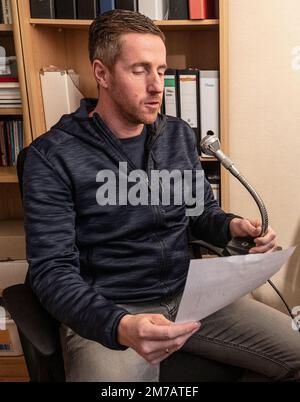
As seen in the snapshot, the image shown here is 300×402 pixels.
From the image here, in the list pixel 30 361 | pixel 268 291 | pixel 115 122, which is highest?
pixel 115 122

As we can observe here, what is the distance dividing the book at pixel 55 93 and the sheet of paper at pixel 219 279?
0.99m

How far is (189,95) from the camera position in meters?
1.54

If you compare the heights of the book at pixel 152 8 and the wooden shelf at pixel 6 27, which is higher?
the book at pixel 152 8

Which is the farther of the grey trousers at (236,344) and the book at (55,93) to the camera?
the book at (55,93)

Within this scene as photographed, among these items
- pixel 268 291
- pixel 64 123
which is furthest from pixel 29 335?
pixel 268 291

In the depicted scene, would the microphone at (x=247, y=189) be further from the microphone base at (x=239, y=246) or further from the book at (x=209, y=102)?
the book at (x=209, y=102)

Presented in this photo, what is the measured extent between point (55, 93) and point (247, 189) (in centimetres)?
82

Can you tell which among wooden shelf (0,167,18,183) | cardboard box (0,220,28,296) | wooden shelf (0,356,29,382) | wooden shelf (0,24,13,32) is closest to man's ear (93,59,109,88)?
wooden shelf (0,24,13,32)

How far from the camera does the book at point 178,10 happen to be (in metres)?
1.46

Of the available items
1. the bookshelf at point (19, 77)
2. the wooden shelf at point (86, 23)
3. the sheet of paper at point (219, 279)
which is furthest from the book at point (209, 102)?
the sheet of paper at point (219, 279)

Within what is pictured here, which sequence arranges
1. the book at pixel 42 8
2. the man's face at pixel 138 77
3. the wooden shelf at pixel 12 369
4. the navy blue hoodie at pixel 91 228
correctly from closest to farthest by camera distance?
the navy blue hoodie at pixel 91 228 < the man's face at pixel 138 77 < the book at pixel 42 8 < the wooden shelf at pixel 12 369
